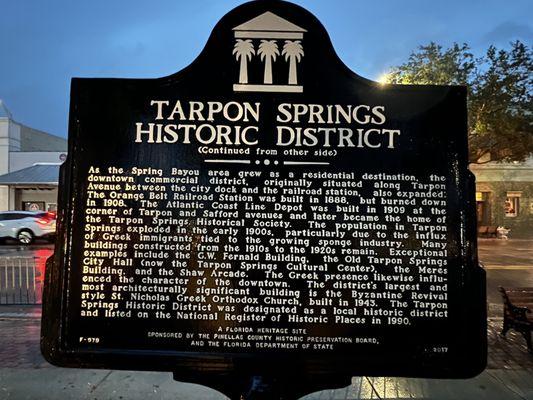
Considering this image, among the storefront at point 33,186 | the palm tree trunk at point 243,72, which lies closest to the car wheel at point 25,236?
the storefront at point 33,186

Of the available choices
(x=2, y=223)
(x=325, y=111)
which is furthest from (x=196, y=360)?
(x=2, y=223)

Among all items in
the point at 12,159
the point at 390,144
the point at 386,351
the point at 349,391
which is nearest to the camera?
the point at 386,351

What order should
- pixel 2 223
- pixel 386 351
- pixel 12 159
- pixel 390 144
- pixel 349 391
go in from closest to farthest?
pixel 386 351
pixel 390 144
pixel 349 391
pixel 2 223
pixel 12 159

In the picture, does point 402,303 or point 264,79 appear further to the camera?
point 264,79

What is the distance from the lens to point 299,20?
266 cm

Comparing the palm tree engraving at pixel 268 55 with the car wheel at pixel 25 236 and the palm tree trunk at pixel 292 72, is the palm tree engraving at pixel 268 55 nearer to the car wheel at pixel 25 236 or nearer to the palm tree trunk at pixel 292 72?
the palm tree trunk at pixel 292 72

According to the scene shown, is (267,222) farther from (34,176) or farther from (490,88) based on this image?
(34,176)

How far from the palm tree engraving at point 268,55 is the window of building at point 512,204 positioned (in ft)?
107

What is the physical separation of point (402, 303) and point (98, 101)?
6.94 feet

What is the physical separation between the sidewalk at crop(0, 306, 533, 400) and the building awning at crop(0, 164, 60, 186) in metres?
24.5

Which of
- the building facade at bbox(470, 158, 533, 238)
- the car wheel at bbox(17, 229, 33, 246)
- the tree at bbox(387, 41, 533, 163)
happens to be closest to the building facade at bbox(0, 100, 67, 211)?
the car wheel at bbox(17, 229, 33, 246)

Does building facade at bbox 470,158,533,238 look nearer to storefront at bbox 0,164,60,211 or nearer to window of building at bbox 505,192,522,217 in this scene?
window of building at bbox 505,192,522,217

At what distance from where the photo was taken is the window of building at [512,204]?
30906 mm

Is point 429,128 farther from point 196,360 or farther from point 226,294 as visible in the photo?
point 196,360
